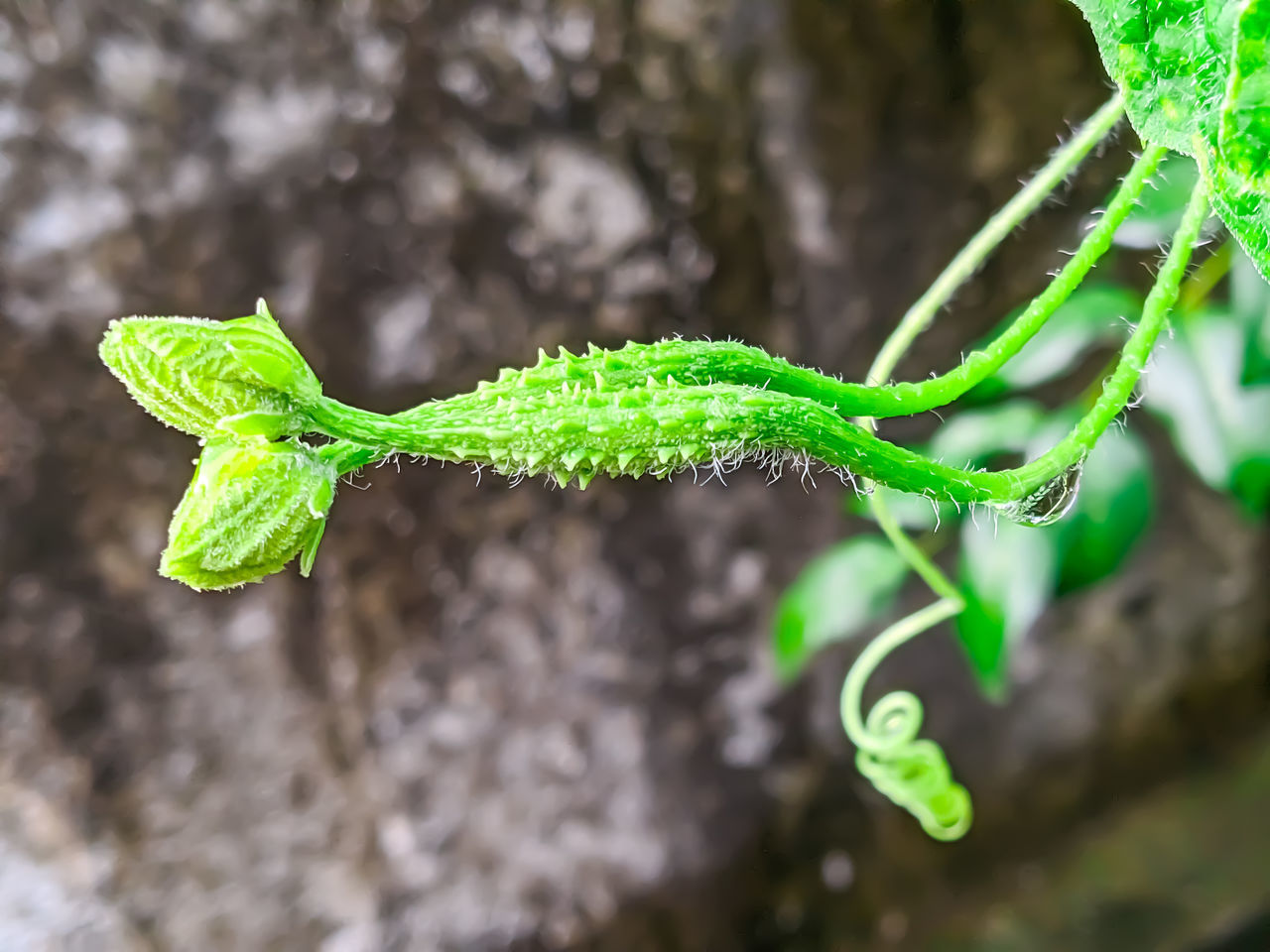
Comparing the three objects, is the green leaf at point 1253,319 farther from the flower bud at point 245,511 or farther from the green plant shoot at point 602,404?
the flower bud at point 245,511

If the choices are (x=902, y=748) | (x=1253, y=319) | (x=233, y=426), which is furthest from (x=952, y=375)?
(x=1253, y=319)

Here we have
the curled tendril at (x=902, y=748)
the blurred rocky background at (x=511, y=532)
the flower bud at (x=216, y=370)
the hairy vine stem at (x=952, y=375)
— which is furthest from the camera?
the blurred rocky background at (x=511, y=532)

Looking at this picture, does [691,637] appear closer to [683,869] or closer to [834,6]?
[683,869]

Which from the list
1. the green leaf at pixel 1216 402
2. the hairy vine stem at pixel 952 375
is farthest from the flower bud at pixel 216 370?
the green leaf at pixel 1216 402

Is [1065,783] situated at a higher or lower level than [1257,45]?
lower

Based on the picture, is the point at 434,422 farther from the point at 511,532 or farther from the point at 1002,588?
the point at 511,532

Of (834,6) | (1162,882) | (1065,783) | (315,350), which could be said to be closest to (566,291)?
(315,350)
